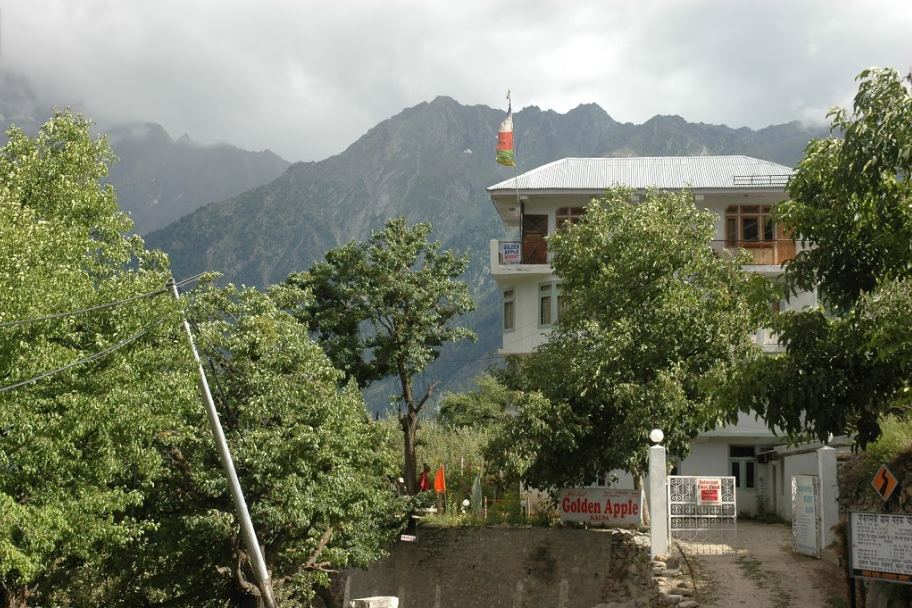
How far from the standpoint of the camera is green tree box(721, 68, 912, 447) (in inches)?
478

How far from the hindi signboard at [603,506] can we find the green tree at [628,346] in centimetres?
51

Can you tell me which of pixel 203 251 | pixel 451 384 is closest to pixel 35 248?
pixel 451 384

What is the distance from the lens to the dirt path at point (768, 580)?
17.8 meters

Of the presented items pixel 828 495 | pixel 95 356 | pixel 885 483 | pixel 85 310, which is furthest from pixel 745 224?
pixel 85 310

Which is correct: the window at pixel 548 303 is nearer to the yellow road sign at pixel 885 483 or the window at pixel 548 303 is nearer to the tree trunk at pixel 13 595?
the tree trunk at pixel 13 595

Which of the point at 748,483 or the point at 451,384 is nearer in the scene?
the point at 748,483

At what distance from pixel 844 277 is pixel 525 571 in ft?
54.0

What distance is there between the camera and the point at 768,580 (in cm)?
1939

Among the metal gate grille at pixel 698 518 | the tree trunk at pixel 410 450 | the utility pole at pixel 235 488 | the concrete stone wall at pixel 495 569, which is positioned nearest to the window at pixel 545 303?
the tree trunk at pixel 410 450

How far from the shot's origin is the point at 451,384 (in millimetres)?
153375

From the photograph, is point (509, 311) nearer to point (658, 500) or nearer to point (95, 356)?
point (658, 500)

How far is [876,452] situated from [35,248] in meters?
15.6

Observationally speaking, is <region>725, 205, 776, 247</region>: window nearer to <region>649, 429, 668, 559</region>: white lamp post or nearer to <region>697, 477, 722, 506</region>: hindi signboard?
<region>697, 477, 722, 506</region>: hindi signboard

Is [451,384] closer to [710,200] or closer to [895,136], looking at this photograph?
[710,200]
